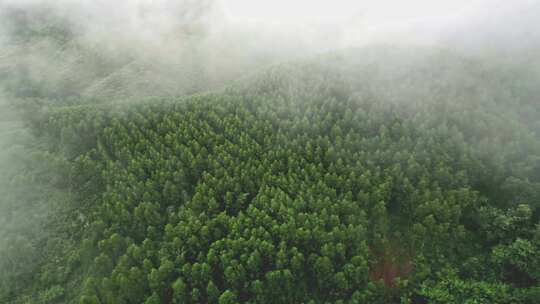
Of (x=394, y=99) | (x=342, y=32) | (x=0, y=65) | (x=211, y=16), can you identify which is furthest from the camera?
(x=211, y=16)

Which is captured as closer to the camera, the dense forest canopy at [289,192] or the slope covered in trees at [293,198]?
the slope covered in trees at [293,198]

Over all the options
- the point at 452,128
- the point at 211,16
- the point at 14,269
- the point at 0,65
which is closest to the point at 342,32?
the point at 211,16

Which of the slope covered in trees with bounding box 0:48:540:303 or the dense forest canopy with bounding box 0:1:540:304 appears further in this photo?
the dense forest canopy with bounding box 0:1:540:304

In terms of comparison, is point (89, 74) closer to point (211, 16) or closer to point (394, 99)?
point (211, 16)

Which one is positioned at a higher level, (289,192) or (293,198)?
(289,192)

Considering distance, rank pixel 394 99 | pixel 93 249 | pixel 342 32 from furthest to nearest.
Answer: pixel 342 32 → pixel 394 99 → pixel 93 249
